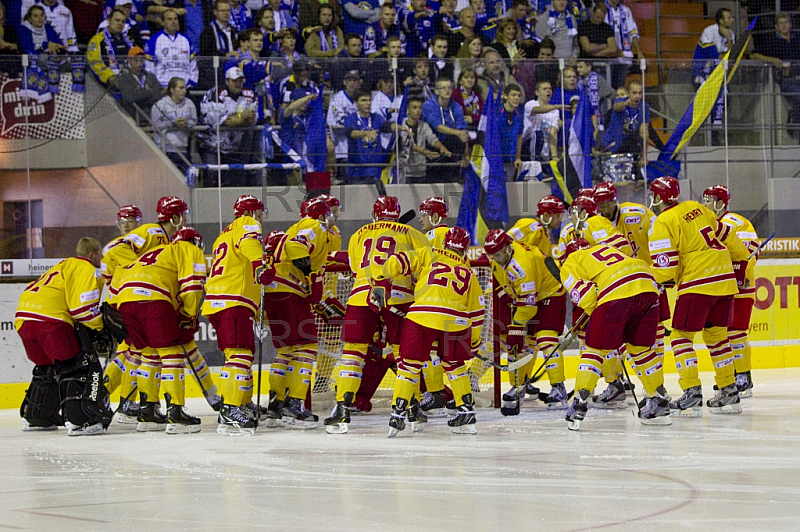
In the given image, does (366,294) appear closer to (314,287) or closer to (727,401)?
(314,287)

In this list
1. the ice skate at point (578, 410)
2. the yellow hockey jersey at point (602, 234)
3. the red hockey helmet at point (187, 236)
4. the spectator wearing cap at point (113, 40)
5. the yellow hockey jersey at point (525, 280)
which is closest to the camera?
the ice skate at point (578, 410)

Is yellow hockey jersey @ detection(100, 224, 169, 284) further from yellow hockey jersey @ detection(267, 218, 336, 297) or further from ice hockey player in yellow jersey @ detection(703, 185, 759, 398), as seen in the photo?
ice hockey player in yellow jersey @ detection(703, 185, 759, 398)

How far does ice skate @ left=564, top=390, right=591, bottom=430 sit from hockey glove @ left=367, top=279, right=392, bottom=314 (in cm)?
131

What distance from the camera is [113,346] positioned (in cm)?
700

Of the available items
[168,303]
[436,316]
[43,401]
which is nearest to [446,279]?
[436,316]

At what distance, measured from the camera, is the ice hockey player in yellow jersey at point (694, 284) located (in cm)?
696

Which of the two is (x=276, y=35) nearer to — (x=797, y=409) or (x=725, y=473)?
(x=797, y=409)

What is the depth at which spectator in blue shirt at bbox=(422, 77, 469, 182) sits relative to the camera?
9.07m

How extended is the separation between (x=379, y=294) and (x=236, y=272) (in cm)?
96

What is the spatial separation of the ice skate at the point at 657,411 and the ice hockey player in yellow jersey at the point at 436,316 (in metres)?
1.12

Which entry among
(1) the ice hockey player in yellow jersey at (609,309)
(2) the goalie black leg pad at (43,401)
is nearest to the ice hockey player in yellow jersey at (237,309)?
(2) the goalie black leg pad at (43,401)

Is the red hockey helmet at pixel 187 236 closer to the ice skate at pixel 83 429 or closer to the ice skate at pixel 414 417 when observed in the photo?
the ice skate at pixel 83 429

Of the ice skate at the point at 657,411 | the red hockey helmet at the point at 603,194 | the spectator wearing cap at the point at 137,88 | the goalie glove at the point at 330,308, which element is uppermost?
the spectator wearing cap at the point at 137,88

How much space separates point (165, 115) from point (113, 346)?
242 cm
